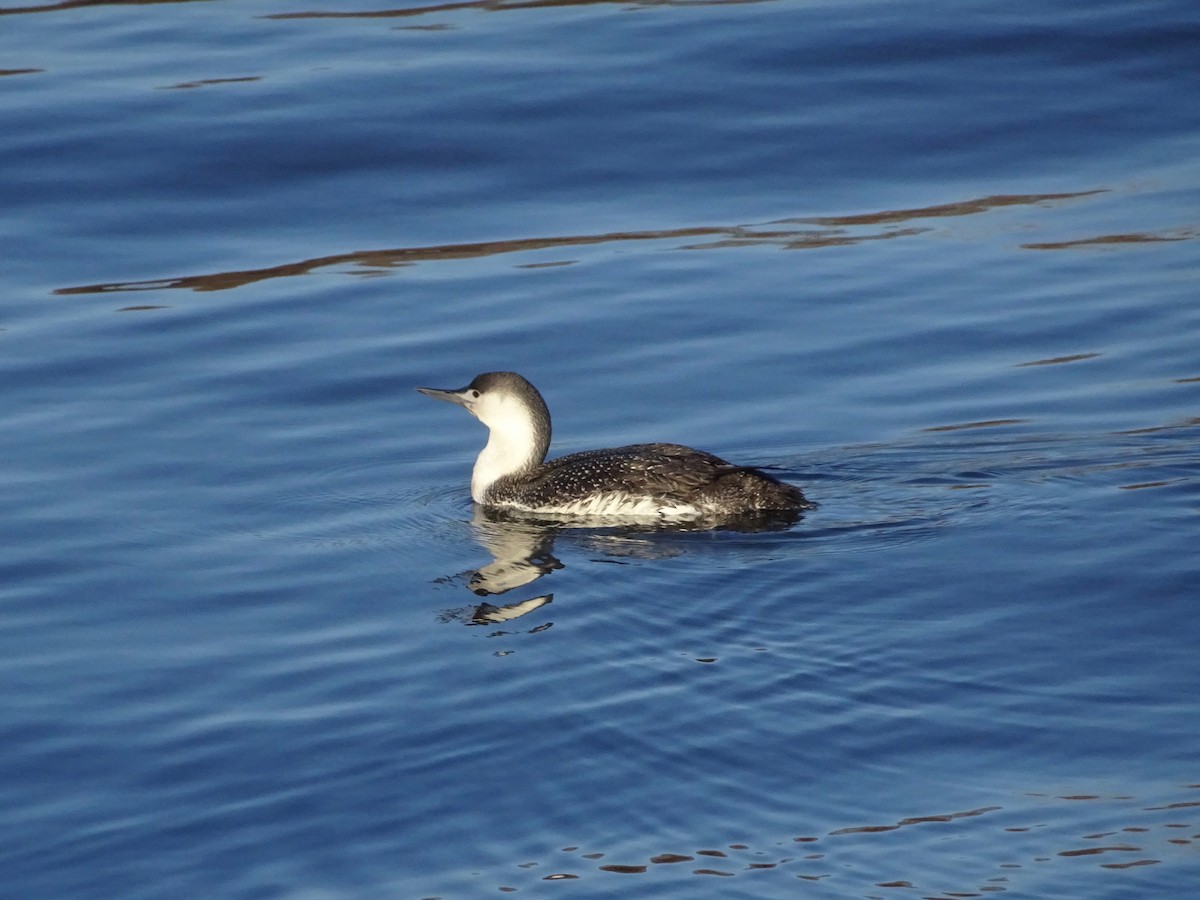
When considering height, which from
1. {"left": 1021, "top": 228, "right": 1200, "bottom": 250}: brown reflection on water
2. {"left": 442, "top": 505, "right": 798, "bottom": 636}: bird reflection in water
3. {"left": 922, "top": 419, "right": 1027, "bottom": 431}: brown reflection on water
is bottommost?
{"left": 442, "top": 505, "right": 798, "bottom": 636}: bird reflection in water

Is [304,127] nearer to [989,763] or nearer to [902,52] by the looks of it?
[902,52]

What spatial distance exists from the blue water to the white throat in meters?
0.20

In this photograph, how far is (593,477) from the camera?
8.88 metres

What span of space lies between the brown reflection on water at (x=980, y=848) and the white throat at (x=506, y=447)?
4.09m

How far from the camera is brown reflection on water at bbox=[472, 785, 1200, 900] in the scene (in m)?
5.20

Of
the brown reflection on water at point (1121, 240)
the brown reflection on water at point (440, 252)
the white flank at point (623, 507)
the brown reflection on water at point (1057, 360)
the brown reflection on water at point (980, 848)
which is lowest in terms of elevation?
the brown reflection on water at point (980, 848)

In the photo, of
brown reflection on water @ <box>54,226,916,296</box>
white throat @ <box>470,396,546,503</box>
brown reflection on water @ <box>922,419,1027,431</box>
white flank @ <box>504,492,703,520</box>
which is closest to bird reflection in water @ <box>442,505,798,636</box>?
white flank @ <box>504,492,703,520</box>

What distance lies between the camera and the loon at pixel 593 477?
28.0ft

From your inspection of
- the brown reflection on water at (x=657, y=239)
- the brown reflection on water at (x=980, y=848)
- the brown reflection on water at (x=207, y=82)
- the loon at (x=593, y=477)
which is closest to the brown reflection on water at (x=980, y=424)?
the loon at (x=593, y=477)

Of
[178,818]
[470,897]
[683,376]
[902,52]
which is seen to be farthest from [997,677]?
[902,52]

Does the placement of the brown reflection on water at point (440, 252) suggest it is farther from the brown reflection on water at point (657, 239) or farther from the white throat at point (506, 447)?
the white throat at point (506, 447)

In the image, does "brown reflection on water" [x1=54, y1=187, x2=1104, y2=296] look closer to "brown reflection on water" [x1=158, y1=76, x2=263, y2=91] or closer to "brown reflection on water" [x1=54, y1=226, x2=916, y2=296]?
"brown reflection on water" [x1=54, y1=226, x2=916, y2=296]

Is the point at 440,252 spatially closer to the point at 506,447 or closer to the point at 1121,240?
the point at 506,447

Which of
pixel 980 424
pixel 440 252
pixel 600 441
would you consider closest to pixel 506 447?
pixel 600 441
